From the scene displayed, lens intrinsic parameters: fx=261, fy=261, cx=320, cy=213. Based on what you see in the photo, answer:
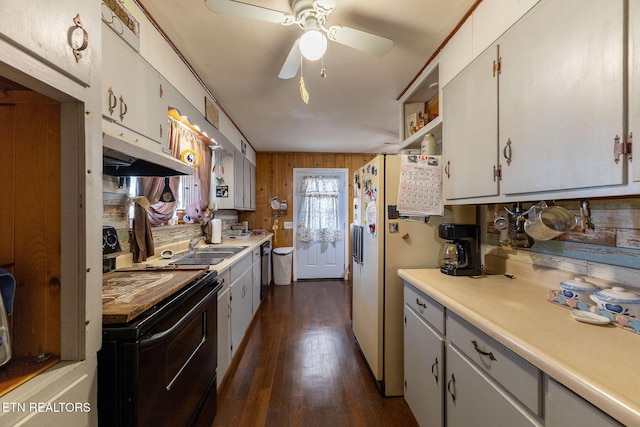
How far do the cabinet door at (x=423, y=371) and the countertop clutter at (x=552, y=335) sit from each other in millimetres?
245

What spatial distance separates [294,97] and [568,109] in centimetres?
210

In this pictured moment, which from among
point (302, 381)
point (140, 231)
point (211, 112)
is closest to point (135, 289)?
point (140, 231)

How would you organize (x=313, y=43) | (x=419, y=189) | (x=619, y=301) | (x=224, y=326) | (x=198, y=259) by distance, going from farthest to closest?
(x=198, y=259) → (x=224, y=326) → (x=419, y=189) → (x=313, y=43) → (x=619, y=301)

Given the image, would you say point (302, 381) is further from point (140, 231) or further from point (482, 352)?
point (140, 231)

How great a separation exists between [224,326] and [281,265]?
2.68m

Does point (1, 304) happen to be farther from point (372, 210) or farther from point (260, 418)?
point (372, 210)

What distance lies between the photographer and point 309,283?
183 inches

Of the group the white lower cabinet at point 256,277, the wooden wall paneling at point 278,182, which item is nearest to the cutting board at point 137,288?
the white lower cabinet at point 256,277

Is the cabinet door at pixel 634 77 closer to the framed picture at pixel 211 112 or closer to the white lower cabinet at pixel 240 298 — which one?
the white lower cabinet at pixel 240 298

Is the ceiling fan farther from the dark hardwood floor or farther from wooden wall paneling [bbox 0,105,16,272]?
the dark hardwood floor

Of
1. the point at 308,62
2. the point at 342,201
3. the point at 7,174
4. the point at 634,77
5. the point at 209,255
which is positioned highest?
the point at 308,62

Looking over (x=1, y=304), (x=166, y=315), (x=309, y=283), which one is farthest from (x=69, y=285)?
(x=309, y=283)

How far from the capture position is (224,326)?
186cm

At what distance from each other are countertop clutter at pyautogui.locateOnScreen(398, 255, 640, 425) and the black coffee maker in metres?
0.13
